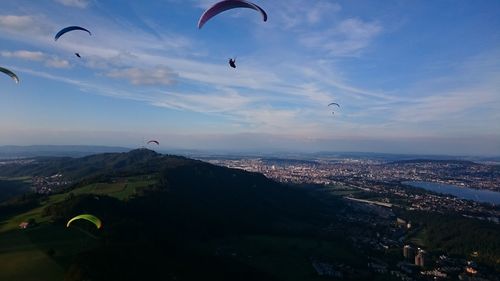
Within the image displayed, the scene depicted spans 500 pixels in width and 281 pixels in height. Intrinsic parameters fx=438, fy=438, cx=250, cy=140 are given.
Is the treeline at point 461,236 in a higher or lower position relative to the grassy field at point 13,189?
lower

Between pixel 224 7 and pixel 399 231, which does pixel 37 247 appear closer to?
pixel 224 7

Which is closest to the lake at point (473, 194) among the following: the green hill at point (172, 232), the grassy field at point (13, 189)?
the green hill at point (172, 232)

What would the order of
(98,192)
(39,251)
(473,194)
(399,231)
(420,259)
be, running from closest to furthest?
(39,251), (420,259), (98,192), (399,231), (473,194)

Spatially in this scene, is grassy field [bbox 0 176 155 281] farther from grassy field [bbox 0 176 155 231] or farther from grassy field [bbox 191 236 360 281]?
grassy field [bbox 191 236 360 281]

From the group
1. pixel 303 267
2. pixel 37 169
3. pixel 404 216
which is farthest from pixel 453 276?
pixel 37 169

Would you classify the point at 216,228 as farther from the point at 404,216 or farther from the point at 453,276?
the point at 404,216

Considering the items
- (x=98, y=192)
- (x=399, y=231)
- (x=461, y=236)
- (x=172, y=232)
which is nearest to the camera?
(x=172, y=232)

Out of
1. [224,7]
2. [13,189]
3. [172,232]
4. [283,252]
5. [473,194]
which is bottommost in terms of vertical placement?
[283,252]

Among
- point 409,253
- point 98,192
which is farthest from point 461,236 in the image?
point 98,192

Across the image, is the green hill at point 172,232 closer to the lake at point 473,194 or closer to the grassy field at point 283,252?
the grassy field at point 283,252
